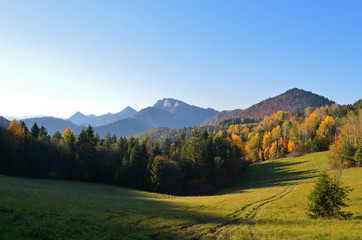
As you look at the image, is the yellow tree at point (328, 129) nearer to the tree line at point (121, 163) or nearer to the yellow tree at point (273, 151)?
the yellow tree at point (273, 151)

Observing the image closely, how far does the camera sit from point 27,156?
191 feet

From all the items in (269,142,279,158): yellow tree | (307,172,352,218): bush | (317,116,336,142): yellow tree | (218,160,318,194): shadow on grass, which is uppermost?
(317,116,336,142): yellow tree

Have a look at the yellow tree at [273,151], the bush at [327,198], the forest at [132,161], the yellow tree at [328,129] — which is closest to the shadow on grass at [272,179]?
the forest at [132,161]

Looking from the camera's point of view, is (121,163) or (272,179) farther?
(121,163)

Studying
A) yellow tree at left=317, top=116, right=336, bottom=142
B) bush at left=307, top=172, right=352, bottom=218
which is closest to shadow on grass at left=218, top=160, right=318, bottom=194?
bush at left=307, top=172, right=352, bottom=218

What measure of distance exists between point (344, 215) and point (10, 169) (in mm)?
69609

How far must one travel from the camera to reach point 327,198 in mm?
20484

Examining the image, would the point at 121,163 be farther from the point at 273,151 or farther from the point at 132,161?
the point at 273,151

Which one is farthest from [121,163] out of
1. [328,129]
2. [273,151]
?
[328,129]

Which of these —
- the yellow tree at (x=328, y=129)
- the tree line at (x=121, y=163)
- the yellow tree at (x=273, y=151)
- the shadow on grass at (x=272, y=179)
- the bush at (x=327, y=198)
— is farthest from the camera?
the yellow tree at (x=273, y=151)

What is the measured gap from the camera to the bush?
20272mm

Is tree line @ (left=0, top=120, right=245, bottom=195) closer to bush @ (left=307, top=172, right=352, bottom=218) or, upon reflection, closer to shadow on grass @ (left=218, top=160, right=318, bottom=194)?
shadow on grass @ (left=218, top=160, right=318, bottom=194)

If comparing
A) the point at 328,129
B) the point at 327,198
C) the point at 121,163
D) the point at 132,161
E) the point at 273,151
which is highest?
the point at 328,129

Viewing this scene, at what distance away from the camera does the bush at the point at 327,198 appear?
20272 millimetres
